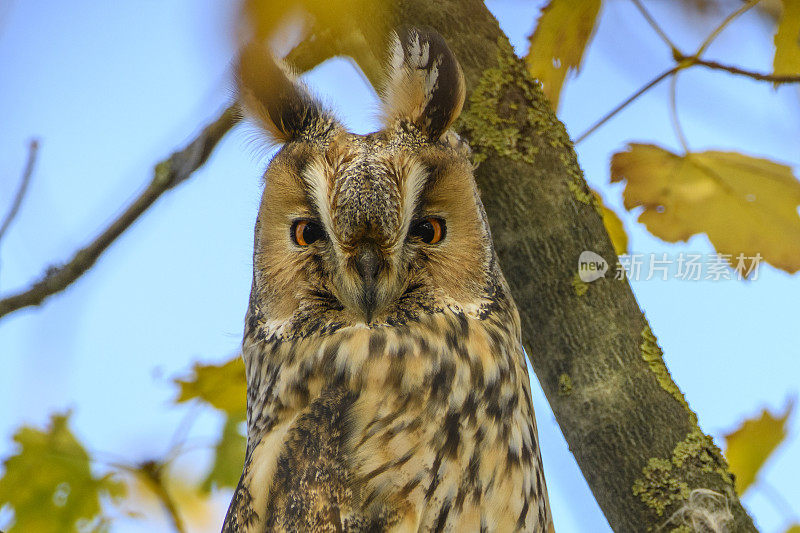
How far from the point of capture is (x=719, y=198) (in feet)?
6.68

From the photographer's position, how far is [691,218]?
2.03 meters

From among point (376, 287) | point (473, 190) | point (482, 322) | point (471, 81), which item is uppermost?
point (471, 81)

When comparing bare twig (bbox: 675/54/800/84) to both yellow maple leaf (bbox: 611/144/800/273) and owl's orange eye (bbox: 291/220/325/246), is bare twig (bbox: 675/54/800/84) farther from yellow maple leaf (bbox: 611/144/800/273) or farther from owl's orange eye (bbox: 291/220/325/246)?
owl's orange eye (bbox: 291/220/325/246)

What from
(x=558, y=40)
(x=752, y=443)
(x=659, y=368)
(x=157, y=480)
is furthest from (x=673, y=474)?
(x=157, y=480)

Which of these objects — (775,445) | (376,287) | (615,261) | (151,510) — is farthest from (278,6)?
(775,445)

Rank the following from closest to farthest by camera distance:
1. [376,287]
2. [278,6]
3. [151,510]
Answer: [278,6] → [376,287] → [151,510]

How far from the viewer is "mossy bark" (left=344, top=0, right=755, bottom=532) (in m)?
1.97

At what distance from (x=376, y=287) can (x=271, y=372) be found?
39 centimetres

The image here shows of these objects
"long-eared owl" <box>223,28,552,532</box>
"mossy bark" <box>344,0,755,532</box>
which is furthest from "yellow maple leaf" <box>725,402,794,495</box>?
"long-eared owl" <box>223,28,552,532</box>

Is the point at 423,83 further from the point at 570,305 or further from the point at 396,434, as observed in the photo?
the point at 396,434

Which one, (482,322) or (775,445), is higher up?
(775,445)

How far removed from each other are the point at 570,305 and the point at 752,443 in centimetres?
77

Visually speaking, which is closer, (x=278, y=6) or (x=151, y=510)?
(x=278, y=6)

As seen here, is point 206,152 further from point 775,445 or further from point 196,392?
point 775,445
